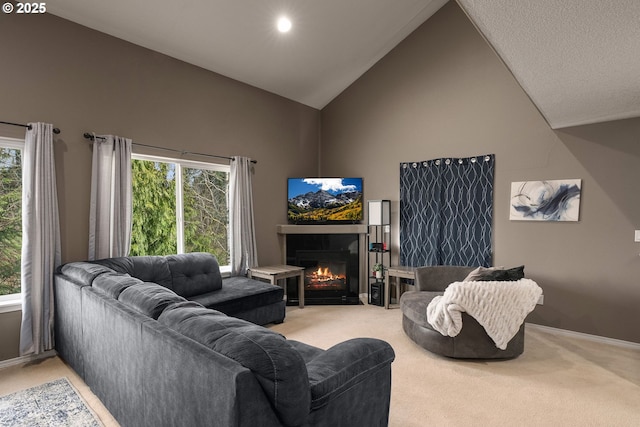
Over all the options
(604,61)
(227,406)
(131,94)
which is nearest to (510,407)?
(227,406)

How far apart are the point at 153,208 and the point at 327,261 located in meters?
2.58

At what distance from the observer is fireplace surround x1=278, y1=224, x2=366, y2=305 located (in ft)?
17.5

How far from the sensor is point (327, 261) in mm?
5387

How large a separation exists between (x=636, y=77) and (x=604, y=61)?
52 centimetres

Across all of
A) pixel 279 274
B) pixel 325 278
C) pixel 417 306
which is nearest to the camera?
pixel 417 306

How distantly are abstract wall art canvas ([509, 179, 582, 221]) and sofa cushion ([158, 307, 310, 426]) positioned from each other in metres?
3.79

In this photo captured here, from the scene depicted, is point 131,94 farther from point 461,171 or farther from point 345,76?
point 461,171

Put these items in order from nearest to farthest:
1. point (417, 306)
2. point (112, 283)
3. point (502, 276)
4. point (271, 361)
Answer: point (271, 361) < point (112, 283) < point (502, 276) < point (417, 306)

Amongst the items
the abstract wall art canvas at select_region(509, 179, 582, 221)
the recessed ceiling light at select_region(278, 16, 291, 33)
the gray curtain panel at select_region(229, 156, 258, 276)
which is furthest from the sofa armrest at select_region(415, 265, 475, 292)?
the recessed ceiling light at select_region(278, 16, 291, 33)

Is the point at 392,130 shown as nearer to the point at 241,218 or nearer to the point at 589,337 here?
the point at 241,218

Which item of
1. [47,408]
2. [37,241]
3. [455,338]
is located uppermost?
[37,241]

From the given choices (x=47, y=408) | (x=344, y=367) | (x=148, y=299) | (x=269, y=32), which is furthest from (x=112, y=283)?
(x=269, y=32)

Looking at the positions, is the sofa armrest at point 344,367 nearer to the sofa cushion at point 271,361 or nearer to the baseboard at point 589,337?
the sofa cushion at point 271,361

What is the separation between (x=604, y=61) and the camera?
236 cm
